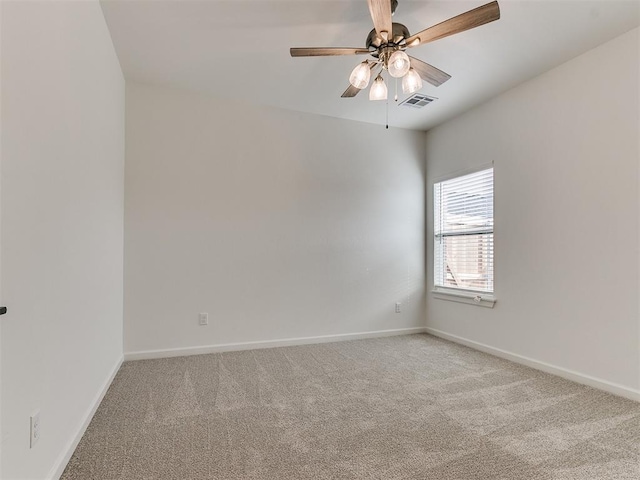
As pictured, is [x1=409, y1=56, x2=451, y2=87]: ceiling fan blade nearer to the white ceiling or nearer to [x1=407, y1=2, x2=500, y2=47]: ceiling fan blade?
[x1=407, y1=2, x2=500, y2=47]: ceiling fan blade

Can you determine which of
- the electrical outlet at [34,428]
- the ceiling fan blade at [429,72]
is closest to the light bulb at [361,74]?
the ceiling fan blade at [429,72]

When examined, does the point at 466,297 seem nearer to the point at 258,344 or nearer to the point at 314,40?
the point at 258,344

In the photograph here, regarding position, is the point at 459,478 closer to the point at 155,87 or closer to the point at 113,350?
the point at 113,350

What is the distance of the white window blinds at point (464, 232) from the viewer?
3.66m

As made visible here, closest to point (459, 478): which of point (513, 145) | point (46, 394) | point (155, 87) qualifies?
point (46, 394)

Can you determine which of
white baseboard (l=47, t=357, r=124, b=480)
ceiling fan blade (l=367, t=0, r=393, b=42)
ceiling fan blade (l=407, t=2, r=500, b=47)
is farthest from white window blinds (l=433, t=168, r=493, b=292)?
white baseboard (l=47, t=357, r=124, b=480)

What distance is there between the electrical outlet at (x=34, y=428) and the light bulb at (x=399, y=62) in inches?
96.2

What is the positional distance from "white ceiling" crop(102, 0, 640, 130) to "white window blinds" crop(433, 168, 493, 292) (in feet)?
3.22

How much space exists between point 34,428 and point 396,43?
106 inches

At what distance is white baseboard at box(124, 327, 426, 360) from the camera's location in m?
3.32

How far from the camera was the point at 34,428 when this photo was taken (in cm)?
135

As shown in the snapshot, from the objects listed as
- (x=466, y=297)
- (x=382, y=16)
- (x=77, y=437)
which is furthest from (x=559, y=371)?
(x=77, y=437)

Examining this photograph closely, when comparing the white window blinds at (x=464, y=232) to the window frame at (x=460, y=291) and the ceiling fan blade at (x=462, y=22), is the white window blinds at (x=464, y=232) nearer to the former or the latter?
the window frame at (x=460, y=291)

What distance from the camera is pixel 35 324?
138 cm
